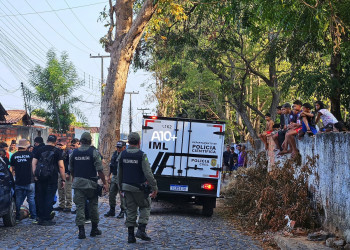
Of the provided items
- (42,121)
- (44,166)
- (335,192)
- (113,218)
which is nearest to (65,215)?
(113,218)

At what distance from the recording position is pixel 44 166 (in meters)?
11.1

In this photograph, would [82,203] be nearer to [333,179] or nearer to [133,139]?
[133,139]

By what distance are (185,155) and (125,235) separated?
13.1 ft

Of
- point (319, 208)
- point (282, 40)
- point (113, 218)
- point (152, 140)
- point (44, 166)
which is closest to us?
point (319, 208)

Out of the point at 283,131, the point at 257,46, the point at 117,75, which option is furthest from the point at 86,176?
the point at 257,46

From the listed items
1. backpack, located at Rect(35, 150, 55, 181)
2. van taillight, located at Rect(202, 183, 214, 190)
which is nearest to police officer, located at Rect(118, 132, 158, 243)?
backpack, located at Rect(35, 150, 55, 181)

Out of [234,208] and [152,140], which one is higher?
[152,140]

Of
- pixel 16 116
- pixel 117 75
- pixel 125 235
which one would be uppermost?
pixel 117 75

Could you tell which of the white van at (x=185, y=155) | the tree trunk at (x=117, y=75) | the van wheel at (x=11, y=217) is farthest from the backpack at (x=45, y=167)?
the tree trunk at (x=117, y=75)

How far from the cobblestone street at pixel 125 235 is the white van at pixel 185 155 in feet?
2.52

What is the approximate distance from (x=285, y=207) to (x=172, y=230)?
2395 millimetres

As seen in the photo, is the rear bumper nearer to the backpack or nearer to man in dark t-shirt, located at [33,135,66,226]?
man in dark t-shirt, located at [33,135,66,226]

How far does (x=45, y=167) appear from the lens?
11.1 m

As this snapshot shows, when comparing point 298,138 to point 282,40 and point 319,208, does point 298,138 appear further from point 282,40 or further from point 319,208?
point 282,40
